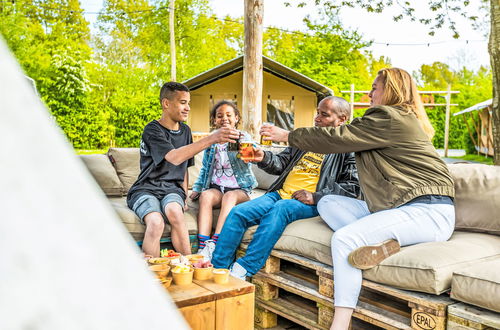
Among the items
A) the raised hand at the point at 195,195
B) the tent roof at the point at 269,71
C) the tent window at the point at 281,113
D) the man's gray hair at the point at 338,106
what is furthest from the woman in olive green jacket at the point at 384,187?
the tent window at the point at 281,113

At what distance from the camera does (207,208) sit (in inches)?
147

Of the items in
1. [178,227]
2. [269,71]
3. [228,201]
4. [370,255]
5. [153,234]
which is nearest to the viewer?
[370,255]

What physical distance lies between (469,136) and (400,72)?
75.1ft

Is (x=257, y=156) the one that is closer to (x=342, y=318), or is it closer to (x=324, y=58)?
(x=342, y=318)

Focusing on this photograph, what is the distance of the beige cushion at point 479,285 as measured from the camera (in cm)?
207

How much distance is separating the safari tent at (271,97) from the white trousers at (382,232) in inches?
422

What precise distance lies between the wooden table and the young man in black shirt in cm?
101

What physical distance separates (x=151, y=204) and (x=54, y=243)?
11.0 feet

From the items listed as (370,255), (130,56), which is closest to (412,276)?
(370,255)

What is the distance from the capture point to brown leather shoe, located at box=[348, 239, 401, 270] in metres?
2.48

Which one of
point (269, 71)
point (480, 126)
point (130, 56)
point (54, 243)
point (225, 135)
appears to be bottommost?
point (54, 243)

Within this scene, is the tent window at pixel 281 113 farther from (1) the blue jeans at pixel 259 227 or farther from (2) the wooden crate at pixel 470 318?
(2) the wooden crate at pixel 470 318

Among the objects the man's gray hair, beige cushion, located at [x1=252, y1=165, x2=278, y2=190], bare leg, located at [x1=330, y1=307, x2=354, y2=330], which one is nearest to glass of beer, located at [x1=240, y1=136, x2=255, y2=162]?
the man's gray hair

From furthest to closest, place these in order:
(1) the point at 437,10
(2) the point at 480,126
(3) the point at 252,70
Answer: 1. (2) the point at 480,126
2. (3) the point at 252,70
3. (1) the point at 437,10
